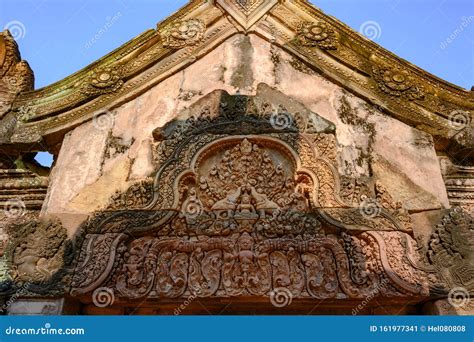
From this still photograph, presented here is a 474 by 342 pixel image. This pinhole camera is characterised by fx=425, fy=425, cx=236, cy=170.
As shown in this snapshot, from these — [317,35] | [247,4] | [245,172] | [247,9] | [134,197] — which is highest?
[247,4]

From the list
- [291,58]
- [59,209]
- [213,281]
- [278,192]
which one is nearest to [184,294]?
[213,281]

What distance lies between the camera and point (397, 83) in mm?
5719

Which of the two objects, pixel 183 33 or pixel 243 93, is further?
pixel 183 33

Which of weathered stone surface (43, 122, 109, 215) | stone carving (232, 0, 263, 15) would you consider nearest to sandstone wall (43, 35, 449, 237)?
weathered stone surface (43, 122, 109, 215)

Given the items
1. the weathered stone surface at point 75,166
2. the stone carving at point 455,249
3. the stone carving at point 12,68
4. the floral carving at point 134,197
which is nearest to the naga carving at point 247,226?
the floral carving at point 134,197

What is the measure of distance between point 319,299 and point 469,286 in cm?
146

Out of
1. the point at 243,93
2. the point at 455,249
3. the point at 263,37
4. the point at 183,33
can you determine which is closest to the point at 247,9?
the point at 263,37

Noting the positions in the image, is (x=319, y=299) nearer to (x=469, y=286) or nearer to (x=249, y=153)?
(x=469, y=286)

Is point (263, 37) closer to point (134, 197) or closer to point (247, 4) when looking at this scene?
point (247, 4)

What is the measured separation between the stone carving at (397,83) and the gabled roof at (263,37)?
0.01 meters

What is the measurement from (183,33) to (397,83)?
10.2 ft

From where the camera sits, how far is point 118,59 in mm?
6160

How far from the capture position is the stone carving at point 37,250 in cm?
439

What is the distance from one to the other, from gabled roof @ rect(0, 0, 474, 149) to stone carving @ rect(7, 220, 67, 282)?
1.54 meters
